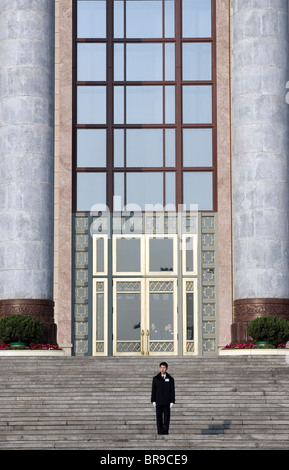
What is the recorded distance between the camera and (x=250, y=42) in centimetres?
3509

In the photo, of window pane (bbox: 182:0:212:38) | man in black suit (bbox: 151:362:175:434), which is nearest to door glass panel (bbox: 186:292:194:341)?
window pane (bbox: 182:0:212:38)

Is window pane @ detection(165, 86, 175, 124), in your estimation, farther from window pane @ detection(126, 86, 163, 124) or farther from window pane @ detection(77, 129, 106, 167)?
window pane @ detection(77, 129, 106, 167)

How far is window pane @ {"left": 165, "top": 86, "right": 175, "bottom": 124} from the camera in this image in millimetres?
38656

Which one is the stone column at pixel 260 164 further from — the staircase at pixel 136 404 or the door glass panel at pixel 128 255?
the staircase at pixel 136 404

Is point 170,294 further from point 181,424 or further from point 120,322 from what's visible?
point 181,424

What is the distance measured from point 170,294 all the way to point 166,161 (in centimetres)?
461

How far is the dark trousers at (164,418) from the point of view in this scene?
23188 mm

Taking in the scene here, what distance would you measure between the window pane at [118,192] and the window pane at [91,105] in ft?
6.54

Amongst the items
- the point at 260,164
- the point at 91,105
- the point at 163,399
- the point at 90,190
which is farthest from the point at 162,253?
the point at 163,399

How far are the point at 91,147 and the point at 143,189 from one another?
2.34 m

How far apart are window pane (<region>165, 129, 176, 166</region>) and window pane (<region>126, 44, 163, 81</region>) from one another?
1976mm

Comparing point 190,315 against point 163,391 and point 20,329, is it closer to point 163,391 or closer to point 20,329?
point 20,329

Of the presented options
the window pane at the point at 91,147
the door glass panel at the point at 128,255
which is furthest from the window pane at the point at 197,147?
the door glass panel at the point at 128,255

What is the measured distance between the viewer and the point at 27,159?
113 feet
